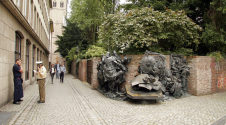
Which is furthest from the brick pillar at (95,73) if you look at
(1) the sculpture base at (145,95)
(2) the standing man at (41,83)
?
(2) the standing man at (41,83)

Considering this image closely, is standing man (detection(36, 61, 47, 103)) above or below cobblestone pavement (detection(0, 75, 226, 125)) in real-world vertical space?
above

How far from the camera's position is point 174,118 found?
5.82 m

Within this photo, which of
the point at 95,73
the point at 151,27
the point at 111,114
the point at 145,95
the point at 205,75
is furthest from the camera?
the point at 95,73

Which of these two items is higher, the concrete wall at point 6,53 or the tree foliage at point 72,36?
the tree foliage at point 72,36

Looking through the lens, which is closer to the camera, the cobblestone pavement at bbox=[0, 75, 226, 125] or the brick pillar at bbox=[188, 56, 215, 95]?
the cobblestone pavement at bbox=[0, 75, 226, 125]

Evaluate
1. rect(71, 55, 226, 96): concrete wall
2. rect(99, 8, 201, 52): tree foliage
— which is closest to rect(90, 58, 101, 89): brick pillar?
rect(71, 55, 226, 96): concrete wall

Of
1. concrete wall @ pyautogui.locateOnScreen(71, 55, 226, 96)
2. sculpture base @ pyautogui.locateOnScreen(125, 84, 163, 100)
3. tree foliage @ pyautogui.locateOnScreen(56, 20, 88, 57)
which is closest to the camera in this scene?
sculpture base @ pyautogui.locateOnScreen(125, 84, 163, 100)

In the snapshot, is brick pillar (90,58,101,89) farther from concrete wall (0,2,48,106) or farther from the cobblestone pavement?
concrete wall (0,2,48,106)

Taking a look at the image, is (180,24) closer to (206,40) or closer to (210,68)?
(206,40)

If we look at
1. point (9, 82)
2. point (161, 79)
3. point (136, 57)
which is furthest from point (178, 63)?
point (9, 82)

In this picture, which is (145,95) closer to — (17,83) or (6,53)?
(17,83)

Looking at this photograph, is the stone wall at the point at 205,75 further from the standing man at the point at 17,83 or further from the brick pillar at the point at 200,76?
the standing man at the point at 17,83

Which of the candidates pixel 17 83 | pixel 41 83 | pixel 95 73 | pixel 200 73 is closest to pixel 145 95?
pixel 41 83

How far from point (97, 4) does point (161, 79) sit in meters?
16.0
